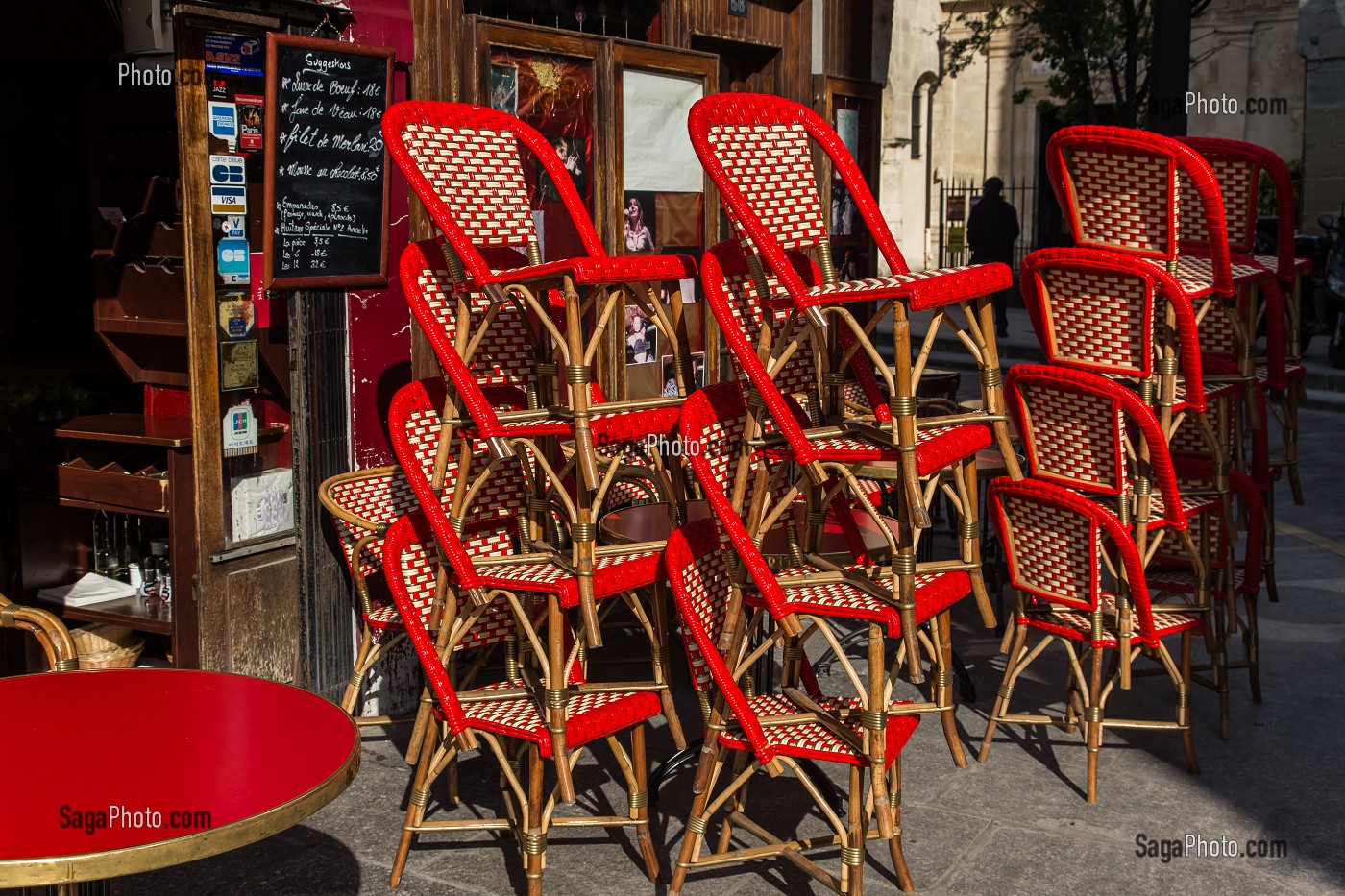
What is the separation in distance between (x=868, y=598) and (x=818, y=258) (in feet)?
3.58

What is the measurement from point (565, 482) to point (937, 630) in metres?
1.25

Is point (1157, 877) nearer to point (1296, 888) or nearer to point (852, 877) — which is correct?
point (1296, 888)

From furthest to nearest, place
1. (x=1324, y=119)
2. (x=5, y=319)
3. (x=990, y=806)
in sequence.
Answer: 1. (x=1324, y=119)
2. (x=5, y=319)
3. (x=990, y=806)

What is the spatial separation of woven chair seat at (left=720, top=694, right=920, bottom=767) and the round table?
0.46 meters

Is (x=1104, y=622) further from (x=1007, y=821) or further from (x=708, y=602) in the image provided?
(x=708, y=602)

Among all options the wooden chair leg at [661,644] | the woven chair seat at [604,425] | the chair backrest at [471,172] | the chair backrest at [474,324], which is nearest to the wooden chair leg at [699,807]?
the wooden chair leg at [661,644]

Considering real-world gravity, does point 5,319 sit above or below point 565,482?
above

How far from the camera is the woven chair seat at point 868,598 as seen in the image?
3.98 m

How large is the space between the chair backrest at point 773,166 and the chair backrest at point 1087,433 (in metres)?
0.90

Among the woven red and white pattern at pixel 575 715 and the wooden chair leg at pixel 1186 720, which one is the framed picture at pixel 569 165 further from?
the wooden chair leg at pixel 1186 720

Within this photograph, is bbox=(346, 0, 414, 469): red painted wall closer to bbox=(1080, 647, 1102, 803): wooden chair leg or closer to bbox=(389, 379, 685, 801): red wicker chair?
bbox=(389, 379, 685, 801): red wicker chair

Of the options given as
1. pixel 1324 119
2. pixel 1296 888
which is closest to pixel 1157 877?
pixel 1296 888

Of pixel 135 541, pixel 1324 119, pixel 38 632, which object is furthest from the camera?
pixel 1324 119

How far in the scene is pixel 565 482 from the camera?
14.9ft
